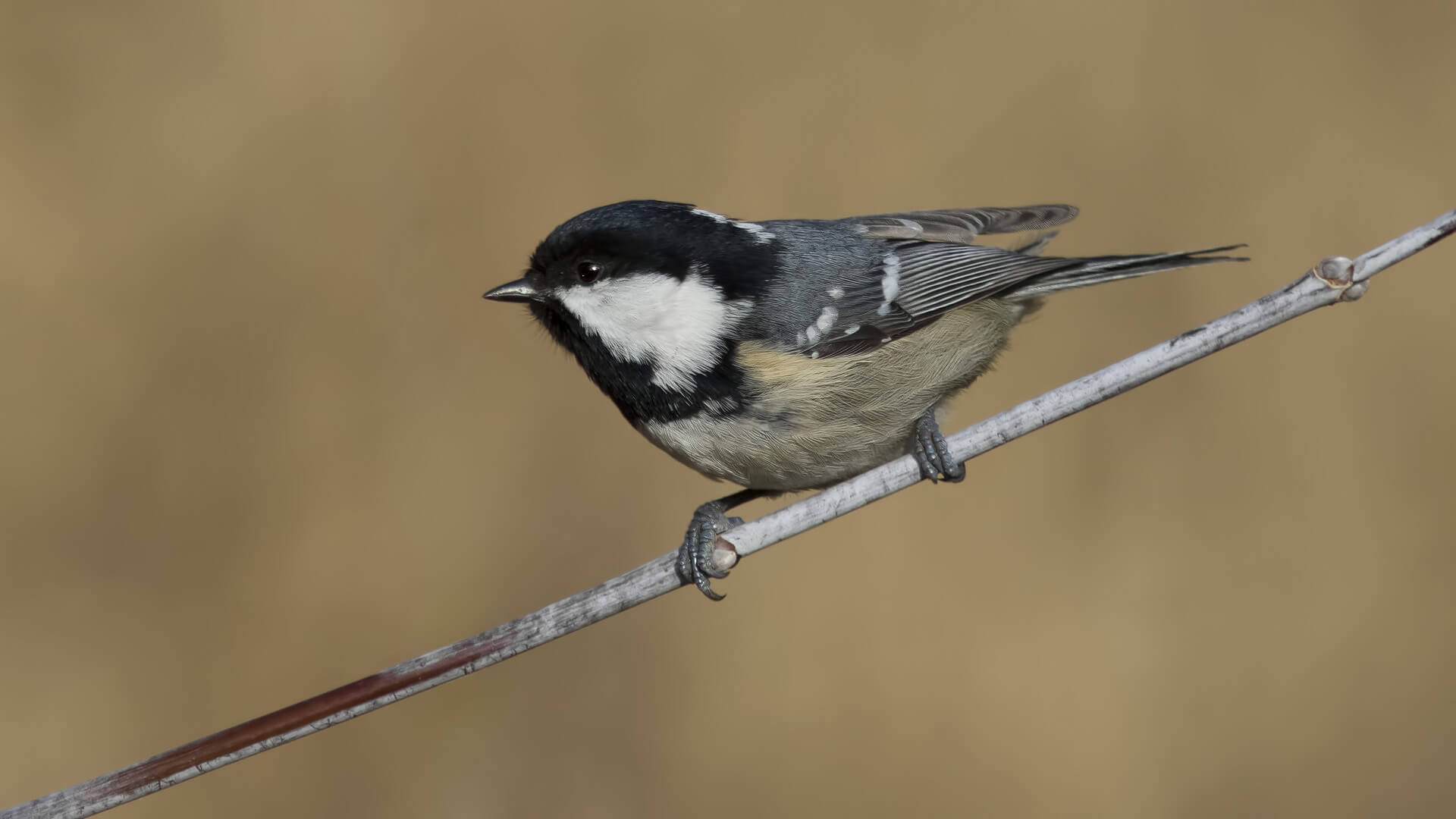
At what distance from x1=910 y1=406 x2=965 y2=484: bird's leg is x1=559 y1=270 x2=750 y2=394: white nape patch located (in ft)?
1.31

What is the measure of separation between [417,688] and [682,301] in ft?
2.76

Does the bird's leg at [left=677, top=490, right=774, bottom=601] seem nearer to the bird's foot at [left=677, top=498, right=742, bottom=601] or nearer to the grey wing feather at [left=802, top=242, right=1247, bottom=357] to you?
the bird's foot at [left=677, top=498, right=742, bottom=601]

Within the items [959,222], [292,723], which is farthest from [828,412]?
[292,723]

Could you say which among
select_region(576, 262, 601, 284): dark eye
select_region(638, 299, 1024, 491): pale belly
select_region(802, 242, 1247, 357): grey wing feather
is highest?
select_region(576, 262, 601, 284): dark eye

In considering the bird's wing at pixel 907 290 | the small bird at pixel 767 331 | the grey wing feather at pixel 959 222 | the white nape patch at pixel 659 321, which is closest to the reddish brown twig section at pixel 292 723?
the small bird at pixel 767 331

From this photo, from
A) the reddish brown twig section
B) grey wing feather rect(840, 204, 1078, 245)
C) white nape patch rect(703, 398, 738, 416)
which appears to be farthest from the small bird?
the reddish brown twig section

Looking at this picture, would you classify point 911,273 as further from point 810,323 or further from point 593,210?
point 593,210

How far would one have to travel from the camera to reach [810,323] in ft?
6.34

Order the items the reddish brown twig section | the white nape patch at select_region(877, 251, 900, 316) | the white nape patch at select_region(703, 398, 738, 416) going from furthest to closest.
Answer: the white nape patch at select_region(877, 251, 900, 316) < the white nape patch at select_region(703, 398, 738, 416) < the reddish brown twig section

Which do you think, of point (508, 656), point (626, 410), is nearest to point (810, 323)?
point (626, 410)

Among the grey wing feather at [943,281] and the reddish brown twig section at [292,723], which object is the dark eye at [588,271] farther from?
the reddish brown twig section at [292,723]

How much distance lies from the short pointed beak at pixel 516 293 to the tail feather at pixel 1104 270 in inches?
37.8

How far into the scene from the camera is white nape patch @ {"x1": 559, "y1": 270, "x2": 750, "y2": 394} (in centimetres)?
182

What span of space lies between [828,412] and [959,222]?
0.78 metres
